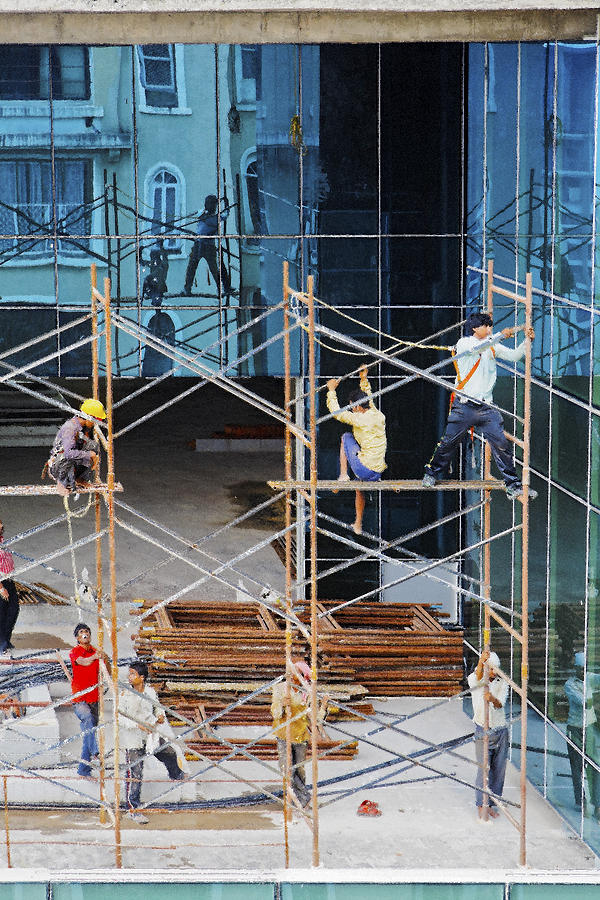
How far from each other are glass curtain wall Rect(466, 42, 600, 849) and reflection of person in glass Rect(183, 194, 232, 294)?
4.34 meters

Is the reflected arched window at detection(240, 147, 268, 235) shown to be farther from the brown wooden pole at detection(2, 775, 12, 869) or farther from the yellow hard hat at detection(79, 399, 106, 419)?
the brown wooden pole at detection(2, 775, 12, 869)

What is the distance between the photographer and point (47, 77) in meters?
22.3

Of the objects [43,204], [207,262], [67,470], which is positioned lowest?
[67,470]

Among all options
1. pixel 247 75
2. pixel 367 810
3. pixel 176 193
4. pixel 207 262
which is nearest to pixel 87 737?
pixel 367 810

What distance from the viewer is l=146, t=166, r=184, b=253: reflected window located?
22.5 meters

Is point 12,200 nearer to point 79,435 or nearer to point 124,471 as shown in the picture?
point 79,435

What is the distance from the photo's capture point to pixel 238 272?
2272cm

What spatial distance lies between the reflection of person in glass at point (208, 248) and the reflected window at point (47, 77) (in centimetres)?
239

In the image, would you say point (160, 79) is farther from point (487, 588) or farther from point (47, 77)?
point (487, 588)

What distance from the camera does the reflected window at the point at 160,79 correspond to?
22.3m

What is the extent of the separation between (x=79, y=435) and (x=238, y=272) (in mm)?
6699

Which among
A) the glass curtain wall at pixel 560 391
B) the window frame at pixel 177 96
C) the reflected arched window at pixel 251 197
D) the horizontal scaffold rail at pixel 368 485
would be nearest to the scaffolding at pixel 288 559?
the horizontal scaffold rail at pixel 368 485

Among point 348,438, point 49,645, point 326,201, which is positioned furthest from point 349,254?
point 49,645

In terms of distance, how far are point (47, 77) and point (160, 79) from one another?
5.33ft
